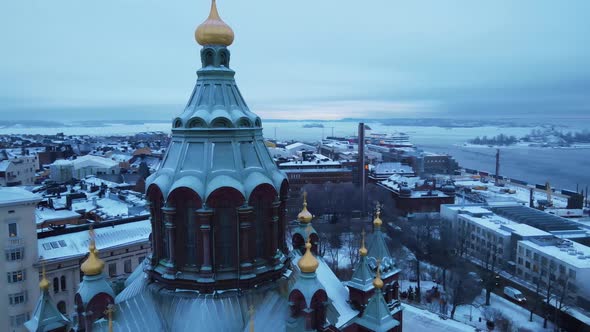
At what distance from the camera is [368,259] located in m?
18.5

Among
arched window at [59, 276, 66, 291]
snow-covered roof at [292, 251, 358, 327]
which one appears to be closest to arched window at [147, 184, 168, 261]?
snow-covered roof at [292, 251, 358, 327]

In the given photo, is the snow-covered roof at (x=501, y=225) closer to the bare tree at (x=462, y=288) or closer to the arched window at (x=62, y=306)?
the bare tree at (x=462, y=288)

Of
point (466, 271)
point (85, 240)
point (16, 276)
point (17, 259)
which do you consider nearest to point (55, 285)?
point (16, 276)

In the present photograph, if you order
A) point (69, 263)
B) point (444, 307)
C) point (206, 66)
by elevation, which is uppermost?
point (206, 66)

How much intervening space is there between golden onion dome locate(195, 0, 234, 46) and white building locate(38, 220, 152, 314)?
68.9 feet

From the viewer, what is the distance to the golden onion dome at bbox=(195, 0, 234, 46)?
1215 cm

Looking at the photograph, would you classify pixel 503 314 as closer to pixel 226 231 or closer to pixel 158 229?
pixel 226 231

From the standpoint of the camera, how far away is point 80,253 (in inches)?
1219

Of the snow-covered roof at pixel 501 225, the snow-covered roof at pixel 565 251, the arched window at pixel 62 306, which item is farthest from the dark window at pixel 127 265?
the snow-covered roof at pixel 501 225

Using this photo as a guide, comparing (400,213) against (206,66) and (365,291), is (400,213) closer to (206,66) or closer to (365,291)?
(365,291)

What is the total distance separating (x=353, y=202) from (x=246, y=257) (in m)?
59.3

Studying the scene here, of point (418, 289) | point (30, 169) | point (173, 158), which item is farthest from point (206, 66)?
point (30, 169)

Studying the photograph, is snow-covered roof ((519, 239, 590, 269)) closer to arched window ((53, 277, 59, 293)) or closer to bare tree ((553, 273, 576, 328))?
bare tree ((553, 273, 576, 328))

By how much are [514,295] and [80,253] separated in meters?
38.0
